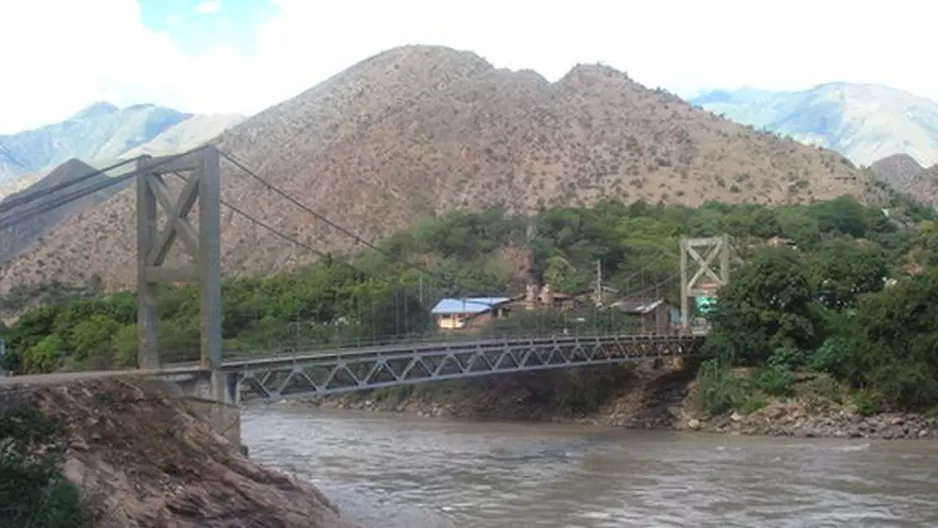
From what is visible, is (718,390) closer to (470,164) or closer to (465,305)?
(465,305)

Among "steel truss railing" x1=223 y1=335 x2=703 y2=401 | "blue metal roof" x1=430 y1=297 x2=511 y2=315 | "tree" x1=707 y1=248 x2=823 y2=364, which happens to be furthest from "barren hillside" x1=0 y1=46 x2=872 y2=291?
"steel truss railing" x1=223 y1=335 x2=703 y2=401

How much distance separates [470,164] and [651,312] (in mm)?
39944

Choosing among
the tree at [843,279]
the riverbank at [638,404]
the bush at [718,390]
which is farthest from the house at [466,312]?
the tree at [843,279]

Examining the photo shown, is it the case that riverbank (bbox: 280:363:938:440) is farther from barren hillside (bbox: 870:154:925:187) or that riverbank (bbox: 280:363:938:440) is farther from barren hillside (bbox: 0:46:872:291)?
barren hillside (bbox: 870:154:925:187)

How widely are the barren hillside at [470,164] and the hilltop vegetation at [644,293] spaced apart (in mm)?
9648

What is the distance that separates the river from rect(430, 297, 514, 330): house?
8096mm

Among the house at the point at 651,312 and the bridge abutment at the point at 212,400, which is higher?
the house at the point at 651,312

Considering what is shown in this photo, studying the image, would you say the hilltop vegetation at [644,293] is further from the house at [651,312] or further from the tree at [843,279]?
the house at [651,312]

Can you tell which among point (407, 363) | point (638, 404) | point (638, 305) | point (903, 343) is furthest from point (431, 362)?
point (638, 305)

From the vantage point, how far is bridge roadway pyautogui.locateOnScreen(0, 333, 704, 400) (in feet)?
62.3

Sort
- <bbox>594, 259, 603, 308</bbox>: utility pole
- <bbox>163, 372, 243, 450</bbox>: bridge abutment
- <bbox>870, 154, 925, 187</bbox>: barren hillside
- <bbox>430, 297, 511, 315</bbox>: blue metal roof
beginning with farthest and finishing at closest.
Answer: <bbox>870, 154, 925, 187</bbox>: barren hillside → <bbox>594, 259, 603, 308</bbox>: utility pole → <bbox>430, 297, 511, 315</bbox>: blue metal roof → <bbox>163, 372, 243, 450</bbox>: bridge abutment

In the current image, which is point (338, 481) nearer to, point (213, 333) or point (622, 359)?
point (213, 333)

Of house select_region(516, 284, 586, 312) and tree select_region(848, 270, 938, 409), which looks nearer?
tree select_region(848, 270, 938, 409)

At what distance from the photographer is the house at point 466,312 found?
4153 centimetres
